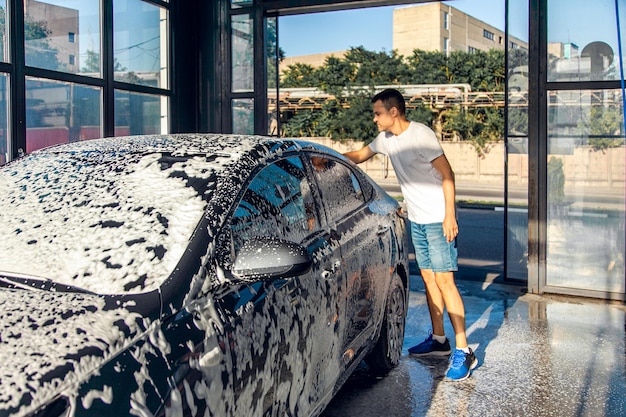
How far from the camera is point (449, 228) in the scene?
5023 mm

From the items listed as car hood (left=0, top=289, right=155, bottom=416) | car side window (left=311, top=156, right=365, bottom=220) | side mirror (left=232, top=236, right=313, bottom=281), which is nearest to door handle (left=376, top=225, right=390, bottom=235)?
car side window (left=311, top=156, right=365, bottom=220)

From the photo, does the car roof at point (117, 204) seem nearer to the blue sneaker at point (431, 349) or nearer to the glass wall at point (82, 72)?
the blue sneaker at point (431, 349)

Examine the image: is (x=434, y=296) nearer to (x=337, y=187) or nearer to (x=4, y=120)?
(x=337, y=187)

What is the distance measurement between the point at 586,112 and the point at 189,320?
20.2 feet

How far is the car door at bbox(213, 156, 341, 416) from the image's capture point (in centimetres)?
266

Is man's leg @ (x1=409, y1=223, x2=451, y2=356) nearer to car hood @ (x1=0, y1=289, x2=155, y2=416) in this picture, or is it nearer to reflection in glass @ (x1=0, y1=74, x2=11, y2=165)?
car hood @ (x1=0, y1=289, x2=155, y2=416)

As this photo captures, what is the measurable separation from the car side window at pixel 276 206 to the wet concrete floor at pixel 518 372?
1.47 metres

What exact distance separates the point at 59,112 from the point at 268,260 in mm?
4971

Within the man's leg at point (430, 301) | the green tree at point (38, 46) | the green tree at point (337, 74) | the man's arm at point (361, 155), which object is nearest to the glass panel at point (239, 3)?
the green tree at point (38, 46)

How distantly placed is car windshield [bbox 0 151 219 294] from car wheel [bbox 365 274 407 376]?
2.13 m

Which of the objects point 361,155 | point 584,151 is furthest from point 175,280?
point 584,151

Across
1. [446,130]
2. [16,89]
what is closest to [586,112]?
[16,89]

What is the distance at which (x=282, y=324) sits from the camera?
295 centimetres

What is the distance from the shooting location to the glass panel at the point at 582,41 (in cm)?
734
